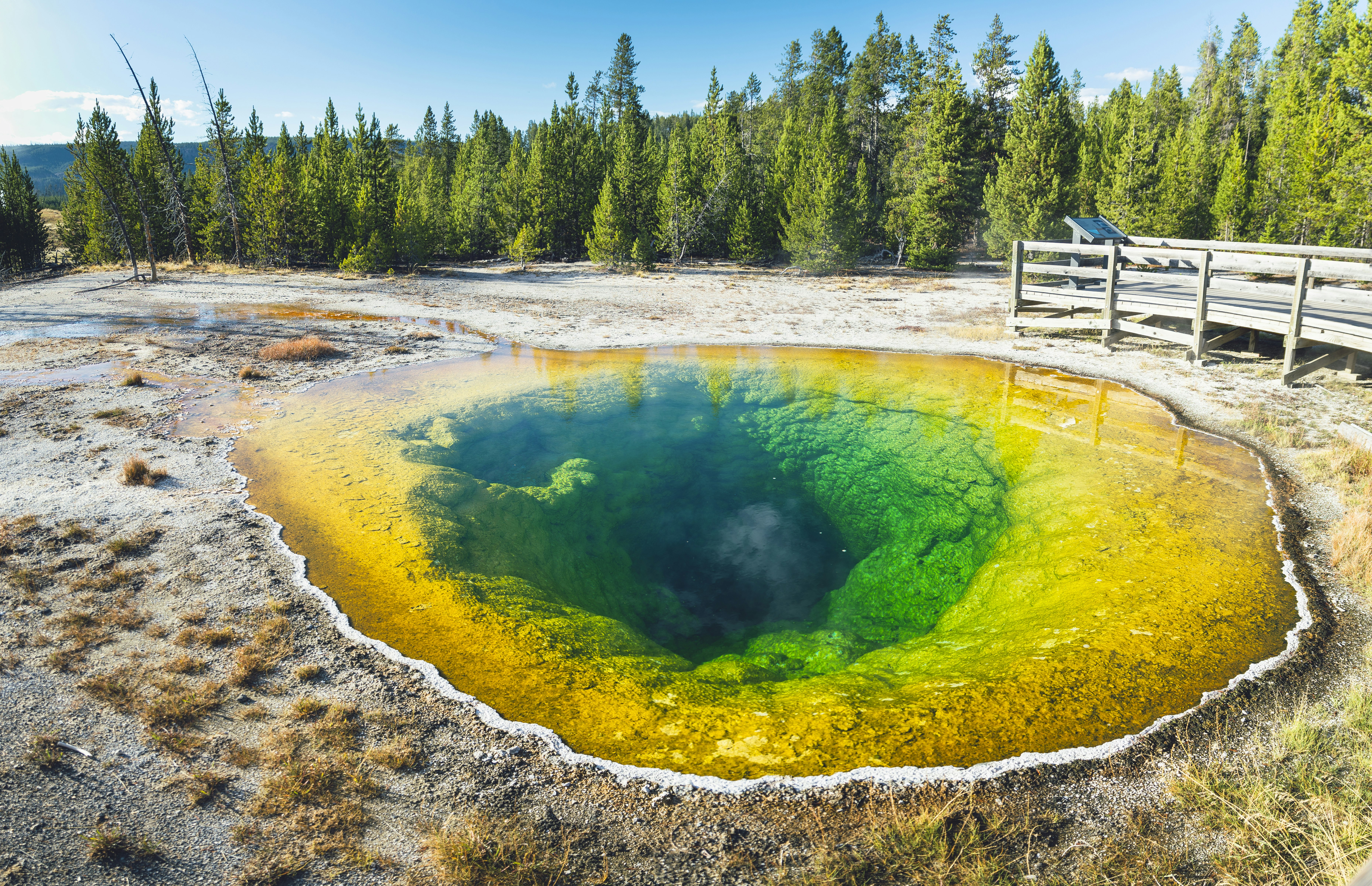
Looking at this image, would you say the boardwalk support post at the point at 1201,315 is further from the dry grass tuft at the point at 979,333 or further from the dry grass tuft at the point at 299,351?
the dry grass tuft at the point at 299,351

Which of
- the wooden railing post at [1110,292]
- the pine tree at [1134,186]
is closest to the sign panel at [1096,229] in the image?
the wooden railing post at [1110,292]

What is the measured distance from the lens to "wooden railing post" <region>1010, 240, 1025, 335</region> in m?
18.4

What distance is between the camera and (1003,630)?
23.1 ft

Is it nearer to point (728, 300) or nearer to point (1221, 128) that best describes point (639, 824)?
point (728, 300)

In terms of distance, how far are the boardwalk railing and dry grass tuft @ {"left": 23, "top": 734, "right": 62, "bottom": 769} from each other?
1614 centimetres

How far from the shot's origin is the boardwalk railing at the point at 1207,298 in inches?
468

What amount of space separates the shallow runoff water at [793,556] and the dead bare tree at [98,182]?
25063 millimetres

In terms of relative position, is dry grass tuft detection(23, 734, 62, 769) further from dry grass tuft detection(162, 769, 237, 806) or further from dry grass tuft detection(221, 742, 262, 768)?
dry grass tuft detection(221, 742, 262, 768)

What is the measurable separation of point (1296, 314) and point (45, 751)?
17.4 m

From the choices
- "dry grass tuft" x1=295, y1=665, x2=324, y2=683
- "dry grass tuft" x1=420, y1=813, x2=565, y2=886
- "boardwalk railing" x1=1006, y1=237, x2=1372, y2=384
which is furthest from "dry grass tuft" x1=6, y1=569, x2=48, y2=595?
"boardwalk railing" x1=1006, y1=237, x2=1372, y2=384

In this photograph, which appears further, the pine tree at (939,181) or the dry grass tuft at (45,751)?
the pine tree at (939,181)

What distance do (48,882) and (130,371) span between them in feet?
52.7

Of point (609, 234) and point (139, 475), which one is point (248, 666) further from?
point (609, 234)

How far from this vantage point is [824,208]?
33.9 meters
